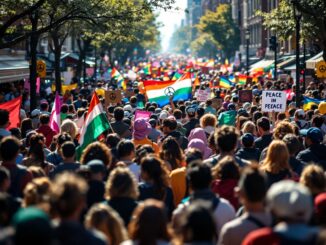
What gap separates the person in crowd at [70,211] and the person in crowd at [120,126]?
846cm

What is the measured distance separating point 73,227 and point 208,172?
218cm

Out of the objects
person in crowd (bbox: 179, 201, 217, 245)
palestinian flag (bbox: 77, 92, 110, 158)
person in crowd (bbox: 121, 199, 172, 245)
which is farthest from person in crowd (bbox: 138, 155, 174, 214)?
palestinian flag (bbox: 77, 92, 110, 158)

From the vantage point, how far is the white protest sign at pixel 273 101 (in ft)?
55.5

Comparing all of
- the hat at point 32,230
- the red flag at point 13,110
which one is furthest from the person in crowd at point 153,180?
the red flag at point 13,110

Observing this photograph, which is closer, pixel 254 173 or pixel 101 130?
pixel 254 173

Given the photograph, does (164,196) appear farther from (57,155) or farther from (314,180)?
(57,155)

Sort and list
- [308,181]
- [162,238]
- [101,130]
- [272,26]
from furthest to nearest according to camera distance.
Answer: [272,26]
[101,130]
[308,181]
[162,238]

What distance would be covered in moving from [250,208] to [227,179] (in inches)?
69.3

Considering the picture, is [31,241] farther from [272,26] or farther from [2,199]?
[272,26]

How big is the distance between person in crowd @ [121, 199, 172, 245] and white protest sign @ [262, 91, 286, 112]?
11.7m

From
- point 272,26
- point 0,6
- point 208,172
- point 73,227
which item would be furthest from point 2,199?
point 272,26

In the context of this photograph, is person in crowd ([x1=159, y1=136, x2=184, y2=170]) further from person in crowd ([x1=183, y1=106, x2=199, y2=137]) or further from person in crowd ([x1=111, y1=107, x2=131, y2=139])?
person in crowd ([x1=183, y1=106, x2=199, y2=137])

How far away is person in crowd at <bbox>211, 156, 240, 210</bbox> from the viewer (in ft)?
25.8

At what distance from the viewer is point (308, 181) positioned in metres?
7.08
